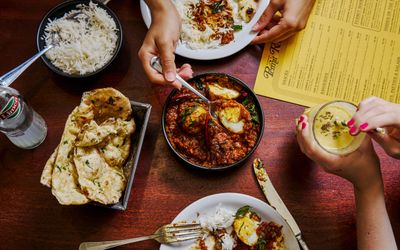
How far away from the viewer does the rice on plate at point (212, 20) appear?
69.4 inches

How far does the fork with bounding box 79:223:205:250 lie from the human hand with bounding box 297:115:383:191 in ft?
1.59

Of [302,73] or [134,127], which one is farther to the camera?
[302,73]

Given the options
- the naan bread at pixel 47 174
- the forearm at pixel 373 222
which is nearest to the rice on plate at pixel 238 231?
the forearm at pixel 373 222

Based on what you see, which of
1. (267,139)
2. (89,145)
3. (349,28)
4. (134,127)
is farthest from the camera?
(349,28)

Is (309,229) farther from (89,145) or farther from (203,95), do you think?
(89,145)

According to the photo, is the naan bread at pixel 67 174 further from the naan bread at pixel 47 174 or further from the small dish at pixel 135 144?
the small dish at pixel 135 144

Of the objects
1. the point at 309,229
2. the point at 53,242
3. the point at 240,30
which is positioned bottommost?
the point at 53,242

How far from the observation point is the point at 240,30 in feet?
5.86

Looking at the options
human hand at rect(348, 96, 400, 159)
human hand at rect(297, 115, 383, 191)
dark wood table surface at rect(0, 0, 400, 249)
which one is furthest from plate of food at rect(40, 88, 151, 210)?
human hand at rect(348, 96, 400, 159)

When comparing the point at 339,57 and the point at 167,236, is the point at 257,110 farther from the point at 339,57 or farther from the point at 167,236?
the point at 167,236

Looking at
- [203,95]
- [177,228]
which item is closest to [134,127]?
[203,95]

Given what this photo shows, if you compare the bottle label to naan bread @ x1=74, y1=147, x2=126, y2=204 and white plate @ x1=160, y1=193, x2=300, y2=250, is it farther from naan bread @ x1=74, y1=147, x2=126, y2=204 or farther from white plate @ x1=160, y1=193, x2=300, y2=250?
white plate @ x1=160, y1=193, x2=300, y2=250

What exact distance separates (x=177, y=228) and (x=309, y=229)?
49 centimetres

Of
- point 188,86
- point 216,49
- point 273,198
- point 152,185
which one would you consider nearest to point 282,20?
point 216,49
